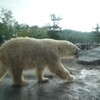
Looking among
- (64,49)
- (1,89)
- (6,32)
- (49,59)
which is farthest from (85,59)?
(6,32)

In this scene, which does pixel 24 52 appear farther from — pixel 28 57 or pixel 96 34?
pixel 96 34

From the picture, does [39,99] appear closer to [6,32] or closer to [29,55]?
[29,55]

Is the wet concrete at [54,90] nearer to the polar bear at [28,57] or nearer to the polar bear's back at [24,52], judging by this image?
the polar bear at [28,57]

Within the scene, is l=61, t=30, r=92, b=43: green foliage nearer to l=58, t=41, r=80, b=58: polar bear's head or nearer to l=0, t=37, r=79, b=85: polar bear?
l=58, t=41, r=80, b=58: polar bear's head

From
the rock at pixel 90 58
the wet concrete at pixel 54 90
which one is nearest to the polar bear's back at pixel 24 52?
the wet concrete at pixel 54 90

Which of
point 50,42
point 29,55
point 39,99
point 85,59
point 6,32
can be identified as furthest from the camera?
point 6,32

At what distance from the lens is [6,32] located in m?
18.2

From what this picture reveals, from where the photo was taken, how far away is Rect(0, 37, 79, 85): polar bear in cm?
517

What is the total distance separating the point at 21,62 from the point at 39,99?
100cm

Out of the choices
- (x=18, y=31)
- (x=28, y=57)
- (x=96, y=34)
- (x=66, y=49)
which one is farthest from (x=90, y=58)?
(x=96, y=34)

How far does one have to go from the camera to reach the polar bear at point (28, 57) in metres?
5.17

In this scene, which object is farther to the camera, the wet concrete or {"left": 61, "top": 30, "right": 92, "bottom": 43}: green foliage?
{"left": 61, "top": 30, "right": 92, "bottom": 43}: green foliage

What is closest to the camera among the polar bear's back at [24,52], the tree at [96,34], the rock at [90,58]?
the polar bear's back at [24,52]

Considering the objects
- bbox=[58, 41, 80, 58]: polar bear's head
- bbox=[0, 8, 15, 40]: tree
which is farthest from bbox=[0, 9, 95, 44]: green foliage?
bbox=[58, 41, 80, 58]: polar bear's head
